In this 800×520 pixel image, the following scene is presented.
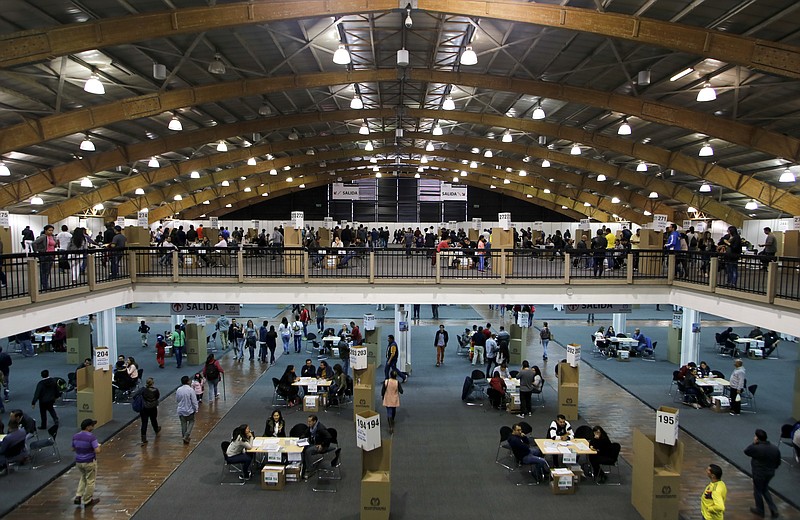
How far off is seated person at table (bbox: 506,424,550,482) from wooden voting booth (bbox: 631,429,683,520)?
1.63 m

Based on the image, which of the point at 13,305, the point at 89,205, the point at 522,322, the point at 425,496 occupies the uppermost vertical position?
the point at 89,205

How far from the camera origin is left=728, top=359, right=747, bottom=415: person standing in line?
45.6ft

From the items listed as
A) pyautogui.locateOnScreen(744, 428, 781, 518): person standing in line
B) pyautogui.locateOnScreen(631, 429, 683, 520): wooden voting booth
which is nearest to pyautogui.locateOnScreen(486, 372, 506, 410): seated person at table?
pyautogui.locateOnScreen(631, 429, 683, 520): wooden voting booth

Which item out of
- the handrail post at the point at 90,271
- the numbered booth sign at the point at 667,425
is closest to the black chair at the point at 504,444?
the numbered booth sign at the point at 667,425

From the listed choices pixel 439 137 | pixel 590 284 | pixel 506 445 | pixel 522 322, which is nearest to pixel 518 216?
pixel 439 137

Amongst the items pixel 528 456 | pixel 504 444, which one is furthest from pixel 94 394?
pixel 528 456

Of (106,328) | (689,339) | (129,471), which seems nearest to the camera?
(129,471)

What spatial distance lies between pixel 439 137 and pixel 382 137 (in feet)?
11.0

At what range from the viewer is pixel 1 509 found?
8898 mm

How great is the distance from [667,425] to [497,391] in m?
5.77

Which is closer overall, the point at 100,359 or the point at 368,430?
Result: the point at 368,430

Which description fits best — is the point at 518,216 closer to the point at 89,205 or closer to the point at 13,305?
the point at 89,205

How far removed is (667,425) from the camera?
8.98 m

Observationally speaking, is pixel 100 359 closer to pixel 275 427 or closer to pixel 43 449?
pixel 43 449
